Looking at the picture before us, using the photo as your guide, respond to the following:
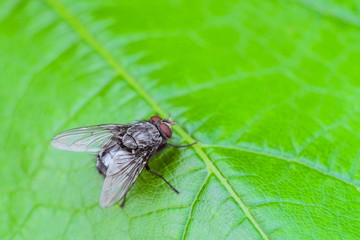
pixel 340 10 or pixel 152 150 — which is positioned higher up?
pixel 152 150

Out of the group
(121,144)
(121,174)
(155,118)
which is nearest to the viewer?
(121,174)

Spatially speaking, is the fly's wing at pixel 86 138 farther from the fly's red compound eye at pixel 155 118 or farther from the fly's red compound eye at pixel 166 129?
the fly's red compound eye at pixel 166 129

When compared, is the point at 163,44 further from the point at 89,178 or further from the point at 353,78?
the point at 353,78

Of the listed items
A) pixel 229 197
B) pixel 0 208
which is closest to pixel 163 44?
pixel 229 197

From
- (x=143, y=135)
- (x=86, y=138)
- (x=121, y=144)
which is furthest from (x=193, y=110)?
(x=86, y=138)

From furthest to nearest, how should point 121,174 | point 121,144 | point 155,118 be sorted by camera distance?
point 121,144 → point 155,118 → point 121,174

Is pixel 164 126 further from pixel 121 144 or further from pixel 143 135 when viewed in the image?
pixel 121 144

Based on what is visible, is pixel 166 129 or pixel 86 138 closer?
pixel 166 129

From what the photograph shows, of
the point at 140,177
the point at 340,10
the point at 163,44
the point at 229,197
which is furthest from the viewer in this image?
the point at 340,10
